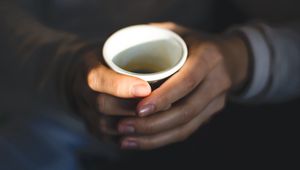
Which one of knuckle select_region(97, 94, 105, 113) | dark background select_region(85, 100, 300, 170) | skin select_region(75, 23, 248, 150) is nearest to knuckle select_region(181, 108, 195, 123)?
skin select_region(75, 23, 248, 150)

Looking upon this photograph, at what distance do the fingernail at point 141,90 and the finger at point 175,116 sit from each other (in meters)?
0.07

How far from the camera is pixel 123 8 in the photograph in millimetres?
893

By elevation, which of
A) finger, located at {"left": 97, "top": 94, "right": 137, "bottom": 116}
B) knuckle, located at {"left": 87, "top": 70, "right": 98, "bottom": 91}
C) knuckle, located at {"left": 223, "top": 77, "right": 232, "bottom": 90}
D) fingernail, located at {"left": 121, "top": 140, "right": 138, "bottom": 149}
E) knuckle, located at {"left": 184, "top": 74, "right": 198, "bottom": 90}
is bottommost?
fingernail, located at {"left": 121, "top": 140, "right": 138, "bottom": 149}

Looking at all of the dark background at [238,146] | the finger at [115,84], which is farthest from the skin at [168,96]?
the dark background at [238,146]

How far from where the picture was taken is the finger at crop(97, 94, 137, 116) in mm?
588

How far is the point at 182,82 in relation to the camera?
0.58 m

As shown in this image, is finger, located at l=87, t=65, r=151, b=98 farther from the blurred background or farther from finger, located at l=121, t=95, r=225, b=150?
the blurred background

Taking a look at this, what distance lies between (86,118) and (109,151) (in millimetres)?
217

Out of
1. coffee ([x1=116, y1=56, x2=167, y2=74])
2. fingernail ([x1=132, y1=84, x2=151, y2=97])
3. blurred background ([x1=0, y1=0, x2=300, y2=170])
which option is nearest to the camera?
fingernail ([x1=132, y1=84, x2=151, y2=97])

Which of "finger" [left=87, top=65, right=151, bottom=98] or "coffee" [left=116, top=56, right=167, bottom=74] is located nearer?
"finger" [left=87, top=65, right=151, bottom=98]

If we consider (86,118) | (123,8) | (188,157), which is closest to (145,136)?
(86,118)

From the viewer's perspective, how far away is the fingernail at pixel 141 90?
0.53 meters

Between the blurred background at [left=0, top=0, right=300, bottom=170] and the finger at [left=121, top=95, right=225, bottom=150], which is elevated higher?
the blurred background at [left=0, top=0, right=300, bottom=170]

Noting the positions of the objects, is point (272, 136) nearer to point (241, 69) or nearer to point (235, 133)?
point (235, 133)
